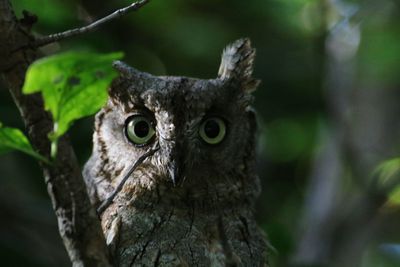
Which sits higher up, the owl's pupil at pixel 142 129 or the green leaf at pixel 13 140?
the owl's pupil at pixel 142 129

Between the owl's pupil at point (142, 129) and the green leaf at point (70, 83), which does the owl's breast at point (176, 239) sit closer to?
the owl's pupil at point (142, 129)

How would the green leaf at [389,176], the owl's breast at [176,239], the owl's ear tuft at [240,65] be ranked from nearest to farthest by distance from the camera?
1. the owl's breast at [176,239]
2. the owl's ear tuft at [240,65]
3. the green leaf at [389,176]

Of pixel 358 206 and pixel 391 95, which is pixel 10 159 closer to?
pixel 358 206

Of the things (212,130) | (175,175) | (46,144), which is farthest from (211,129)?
(46,144)

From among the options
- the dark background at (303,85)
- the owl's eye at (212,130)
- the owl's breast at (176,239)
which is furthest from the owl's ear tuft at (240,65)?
the dark background at (303,85)

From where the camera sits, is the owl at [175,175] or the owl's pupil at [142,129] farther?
the owl's pupil at [142,129]

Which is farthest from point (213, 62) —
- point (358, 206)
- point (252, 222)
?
point (252, 222)

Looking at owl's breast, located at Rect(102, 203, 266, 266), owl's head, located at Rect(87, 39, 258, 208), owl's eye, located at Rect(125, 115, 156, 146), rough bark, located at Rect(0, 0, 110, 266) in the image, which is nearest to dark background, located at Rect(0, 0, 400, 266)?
owl's head, located at Rect(87, 39, 258, 208)
